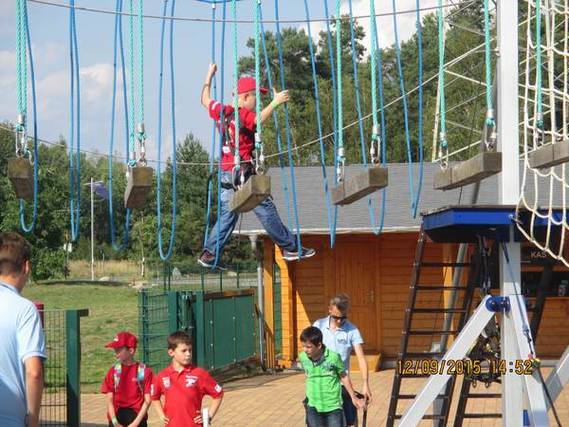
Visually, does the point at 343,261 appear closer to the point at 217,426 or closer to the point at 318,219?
the point at 318,219

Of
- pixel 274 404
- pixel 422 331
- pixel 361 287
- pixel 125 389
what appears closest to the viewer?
pixel 125 389

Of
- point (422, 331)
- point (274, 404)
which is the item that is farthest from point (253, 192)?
point (274, 404)

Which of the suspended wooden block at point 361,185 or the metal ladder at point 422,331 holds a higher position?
the suspended wooden block at point 361,185

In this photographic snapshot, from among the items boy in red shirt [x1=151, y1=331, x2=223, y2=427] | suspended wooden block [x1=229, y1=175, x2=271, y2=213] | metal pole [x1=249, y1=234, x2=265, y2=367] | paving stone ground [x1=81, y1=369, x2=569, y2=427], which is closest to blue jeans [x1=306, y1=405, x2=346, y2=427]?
boy in red shirt [x1=151, y1=331, x2=223, y2=427]

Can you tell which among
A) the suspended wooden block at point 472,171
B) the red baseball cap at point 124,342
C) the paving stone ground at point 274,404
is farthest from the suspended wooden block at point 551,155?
the paving stone ground at point 274,404

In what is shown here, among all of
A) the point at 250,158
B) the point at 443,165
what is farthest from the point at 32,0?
A: the point at 443,165

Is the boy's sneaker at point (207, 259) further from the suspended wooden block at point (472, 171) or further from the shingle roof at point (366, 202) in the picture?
the shingle roof at point (366, 202)

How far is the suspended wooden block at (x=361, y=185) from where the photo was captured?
847cm

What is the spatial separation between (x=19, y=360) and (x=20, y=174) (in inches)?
125

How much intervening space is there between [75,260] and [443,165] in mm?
79763

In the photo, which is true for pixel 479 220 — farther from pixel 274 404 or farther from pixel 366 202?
pixel 366 202

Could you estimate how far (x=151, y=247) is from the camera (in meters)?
62.2

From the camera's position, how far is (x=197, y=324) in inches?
734

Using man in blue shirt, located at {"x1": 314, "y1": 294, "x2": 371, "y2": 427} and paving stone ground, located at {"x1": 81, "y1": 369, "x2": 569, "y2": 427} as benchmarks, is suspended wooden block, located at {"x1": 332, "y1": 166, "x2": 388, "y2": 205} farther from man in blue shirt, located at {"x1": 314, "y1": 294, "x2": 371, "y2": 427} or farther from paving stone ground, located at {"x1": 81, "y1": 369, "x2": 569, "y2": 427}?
paving stone ground, located at {"x1": 81, "y1": 369, "x2": 569, "y2": 427}
